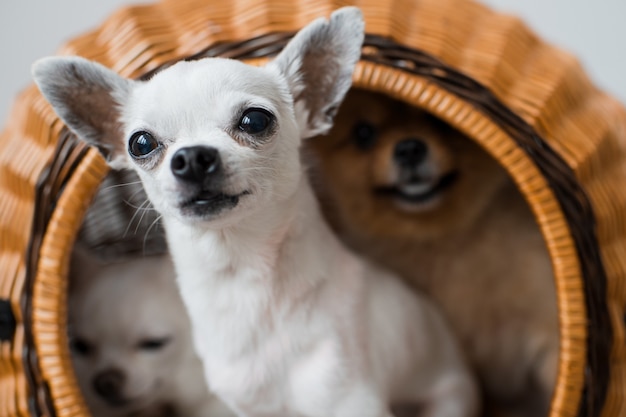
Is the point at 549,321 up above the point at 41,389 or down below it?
below

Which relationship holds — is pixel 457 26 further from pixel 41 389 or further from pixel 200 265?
pixel 41 389

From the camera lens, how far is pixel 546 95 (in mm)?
1024

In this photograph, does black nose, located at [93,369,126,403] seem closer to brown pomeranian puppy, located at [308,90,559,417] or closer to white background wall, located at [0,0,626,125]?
brown pomeranian puppy, located at [308,90,559,417]

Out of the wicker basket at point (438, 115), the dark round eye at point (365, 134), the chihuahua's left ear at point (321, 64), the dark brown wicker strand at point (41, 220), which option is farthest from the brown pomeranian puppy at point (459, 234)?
the dark brown wicker strand at point (41, 220)

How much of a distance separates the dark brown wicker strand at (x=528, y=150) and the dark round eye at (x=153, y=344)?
0.83ft

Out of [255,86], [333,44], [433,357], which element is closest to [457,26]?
[333,44]

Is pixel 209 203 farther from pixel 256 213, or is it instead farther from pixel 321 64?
pixel 321 64

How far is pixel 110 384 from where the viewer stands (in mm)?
1181

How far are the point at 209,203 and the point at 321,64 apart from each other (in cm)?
25

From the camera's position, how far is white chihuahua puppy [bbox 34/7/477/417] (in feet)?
2.53

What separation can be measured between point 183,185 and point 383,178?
25.7 inches

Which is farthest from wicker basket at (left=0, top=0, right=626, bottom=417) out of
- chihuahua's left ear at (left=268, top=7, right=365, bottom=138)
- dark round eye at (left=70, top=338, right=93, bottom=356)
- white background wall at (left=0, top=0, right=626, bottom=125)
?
white background wall at (left=0, top=0, right=626, bottom=125)

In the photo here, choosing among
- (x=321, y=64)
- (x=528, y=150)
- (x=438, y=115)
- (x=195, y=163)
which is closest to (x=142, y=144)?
(x=195, y=163)

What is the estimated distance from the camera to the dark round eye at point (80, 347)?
1.25m
